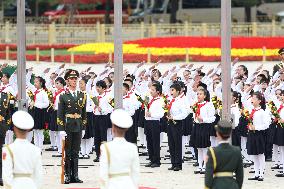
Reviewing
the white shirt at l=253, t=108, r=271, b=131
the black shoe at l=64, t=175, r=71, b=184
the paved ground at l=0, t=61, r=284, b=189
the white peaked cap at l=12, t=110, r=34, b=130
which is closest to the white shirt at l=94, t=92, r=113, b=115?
the paved ground at l=0, t=61, r=284, b=189

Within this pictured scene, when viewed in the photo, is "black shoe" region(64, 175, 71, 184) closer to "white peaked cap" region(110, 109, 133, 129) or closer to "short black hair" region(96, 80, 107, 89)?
"short black hair" region(96, 80, 107, 89)

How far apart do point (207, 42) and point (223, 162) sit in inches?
1247

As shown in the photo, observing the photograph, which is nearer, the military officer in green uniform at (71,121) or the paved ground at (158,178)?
the paved ground at (158,178)

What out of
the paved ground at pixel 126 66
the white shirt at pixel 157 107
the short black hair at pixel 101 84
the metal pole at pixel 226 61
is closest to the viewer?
the metal pole at pixel 226 61

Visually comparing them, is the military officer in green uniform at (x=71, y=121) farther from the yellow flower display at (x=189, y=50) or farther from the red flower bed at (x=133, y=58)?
the yellow flower display at (x=189, y=50)

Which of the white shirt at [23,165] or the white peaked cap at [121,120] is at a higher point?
the white peaked cap at [121,120]

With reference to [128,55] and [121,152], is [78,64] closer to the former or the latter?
[128,55]

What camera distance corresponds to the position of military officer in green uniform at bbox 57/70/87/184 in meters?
19.8

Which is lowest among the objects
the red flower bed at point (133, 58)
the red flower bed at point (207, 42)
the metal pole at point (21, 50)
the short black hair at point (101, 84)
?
the short black hair at point (101, 84)

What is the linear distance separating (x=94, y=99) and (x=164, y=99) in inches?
60.2

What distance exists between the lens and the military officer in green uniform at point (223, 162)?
1321cm

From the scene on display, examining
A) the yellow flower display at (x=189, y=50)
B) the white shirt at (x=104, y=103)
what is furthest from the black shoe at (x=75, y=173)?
the yellow flower display at (x=189, y=50)

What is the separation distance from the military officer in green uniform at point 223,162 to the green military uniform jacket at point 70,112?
6750 millimetres

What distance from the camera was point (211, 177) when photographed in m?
13.1
